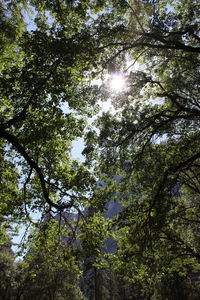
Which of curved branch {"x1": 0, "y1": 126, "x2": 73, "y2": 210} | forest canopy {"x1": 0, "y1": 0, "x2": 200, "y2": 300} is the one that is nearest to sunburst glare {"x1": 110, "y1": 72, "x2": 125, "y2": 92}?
forest canopy {"x1": 0, "y1": 0, "x2": 200, "y2": 300}

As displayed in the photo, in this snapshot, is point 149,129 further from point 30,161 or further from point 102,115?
point 30,161

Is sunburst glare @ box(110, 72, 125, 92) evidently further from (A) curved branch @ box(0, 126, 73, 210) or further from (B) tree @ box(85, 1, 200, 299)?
(A) curved branch @ box(0, 126, 73, 210)

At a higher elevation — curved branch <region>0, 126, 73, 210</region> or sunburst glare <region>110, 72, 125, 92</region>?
sunburst glare <region>110, 72, 125, 92</region>

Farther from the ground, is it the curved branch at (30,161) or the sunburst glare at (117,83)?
the sunburst glare at (117,83)

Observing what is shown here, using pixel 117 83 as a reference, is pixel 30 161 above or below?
below

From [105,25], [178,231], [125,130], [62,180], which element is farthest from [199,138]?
[178,231]

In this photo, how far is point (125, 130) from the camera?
9953 mm

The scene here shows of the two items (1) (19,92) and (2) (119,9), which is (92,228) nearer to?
(1) (19,92)

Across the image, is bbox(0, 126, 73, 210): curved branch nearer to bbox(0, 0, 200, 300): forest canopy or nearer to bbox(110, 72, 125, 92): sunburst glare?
bbox(0, 0, 200, 300): forest canopy

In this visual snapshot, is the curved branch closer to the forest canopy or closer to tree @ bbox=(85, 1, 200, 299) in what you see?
the forest canopy

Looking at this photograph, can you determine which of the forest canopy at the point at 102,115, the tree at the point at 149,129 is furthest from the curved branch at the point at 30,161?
the tree at the point at 149,129

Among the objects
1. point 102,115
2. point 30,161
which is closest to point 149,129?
point 102,115

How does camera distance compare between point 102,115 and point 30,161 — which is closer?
point 30,161

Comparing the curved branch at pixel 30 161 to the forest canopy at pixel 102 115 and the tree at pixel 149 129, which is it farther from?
the tree at pixel 149 129
